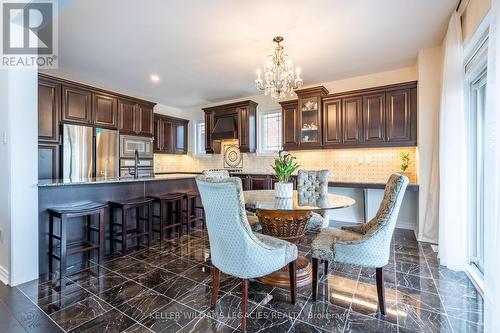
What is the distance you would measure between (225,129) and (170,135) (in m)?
1.71

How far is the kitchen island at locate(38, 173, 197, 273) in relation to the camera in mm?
2660

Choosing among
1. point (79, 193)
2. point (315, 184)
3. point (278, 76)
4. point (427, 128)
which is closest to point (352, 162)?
point (427, 128)

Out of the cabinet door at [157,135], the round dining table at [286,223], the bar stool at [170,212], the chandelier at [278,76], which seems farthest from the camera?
the cabinet door at [157,135]

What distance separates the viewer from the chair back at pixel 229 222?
5.47 ft

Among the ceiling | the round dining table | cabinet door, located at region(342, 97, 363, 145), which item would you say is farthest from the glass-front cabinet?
the round dining table

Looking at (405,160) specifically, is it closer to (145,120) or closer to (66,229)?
(66,229)

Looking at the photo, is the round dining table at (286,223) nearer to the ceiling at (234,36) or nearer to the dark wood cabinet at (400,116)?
the ceiling at (234,36)

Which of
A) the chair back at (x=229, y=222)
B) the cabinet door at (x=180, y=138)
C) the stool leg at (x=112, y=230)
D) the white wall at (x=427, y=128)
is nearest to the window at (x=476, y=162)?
the white wall at (x=427, y=128)

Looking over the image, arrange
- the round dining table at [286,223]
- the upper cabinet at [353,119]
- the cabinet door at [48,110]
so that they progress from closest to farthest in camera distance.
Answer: the round dining table at [286,223] < the cabinet door at [48,110] < the upper cabinet at [353,119]

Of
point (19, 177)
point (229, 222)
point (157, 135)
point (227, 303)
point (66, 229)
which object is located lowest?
point (227, 303)

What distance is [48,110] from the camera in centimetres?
400

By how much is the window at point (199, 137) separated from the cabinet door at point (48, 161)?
134 inches

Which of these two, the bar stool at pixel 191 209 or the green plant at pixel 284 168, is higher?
the green plant at pixel 284 168

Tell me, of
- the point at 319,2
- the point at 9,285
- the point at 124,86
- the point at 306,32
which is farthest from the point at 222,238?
the point at 124,86
